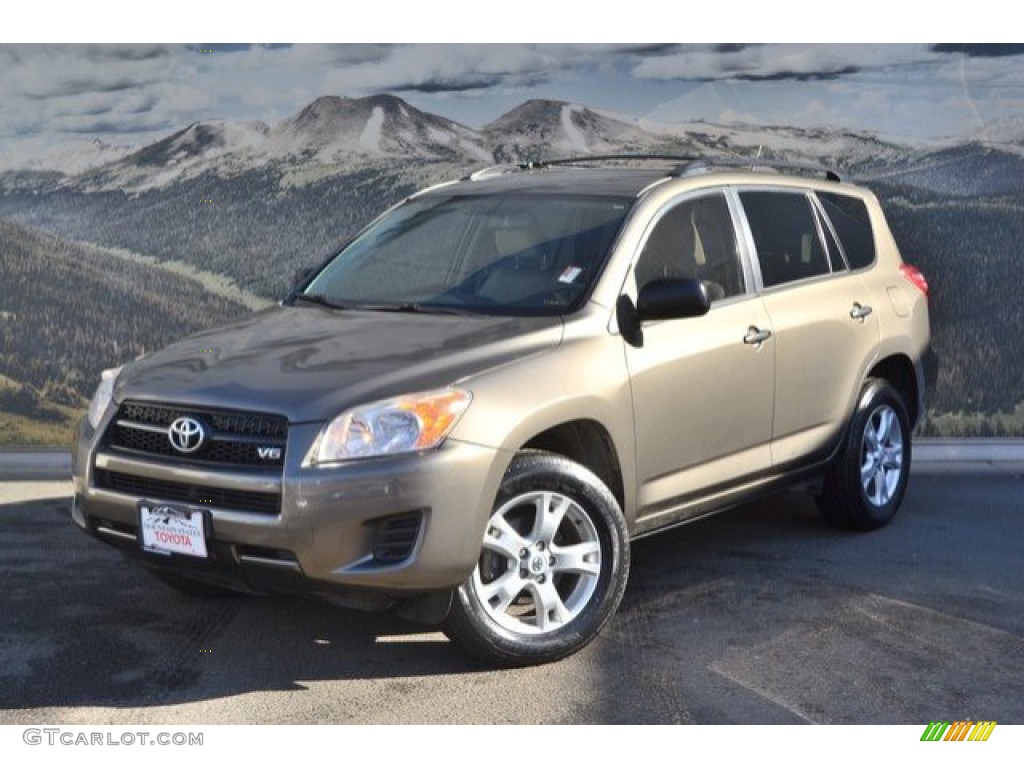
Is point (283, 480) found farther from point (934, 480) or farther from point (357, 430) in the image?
point (934, 480)

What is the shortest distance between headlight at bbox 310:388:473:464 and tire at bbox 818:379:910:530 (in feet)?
8.84

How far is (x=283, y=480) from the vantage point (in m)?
4.66

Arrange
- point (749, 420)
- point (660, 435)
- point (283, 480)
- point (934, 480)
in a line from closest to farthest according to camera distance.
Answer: point (283, 480), point (660, 435), point (749, 420), point (934, 480)

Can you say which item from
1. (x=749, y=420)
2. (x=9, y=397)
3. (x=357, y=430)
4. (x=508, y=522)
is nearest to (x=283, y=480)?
(x=357, y=430)

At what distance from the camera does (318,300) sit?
6.10 m

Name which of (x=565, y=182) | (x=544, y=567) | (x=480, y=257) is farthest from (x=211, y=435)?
(x=565, y=182)

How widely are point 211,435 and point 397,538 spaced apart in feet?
2.42

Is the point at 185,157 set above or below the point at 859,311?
above

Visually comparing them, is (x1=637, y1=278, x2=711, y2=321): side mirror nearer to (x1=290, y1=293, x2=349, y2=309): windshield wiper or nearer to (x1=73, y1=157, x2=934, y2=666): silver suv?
(x1=73, y1=157, x2=934, y2=666): silver suv

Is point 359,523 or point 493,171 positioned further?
point 493,171

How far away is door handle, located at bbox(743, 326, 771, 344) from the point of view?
19.7ft

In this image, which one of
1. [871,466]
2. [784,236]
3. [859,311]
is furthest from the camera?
[871,466]

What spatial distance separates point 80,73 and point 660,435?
17.2 feet

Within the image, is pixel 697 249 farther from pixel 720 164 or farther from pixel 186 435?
pixel 186 435
